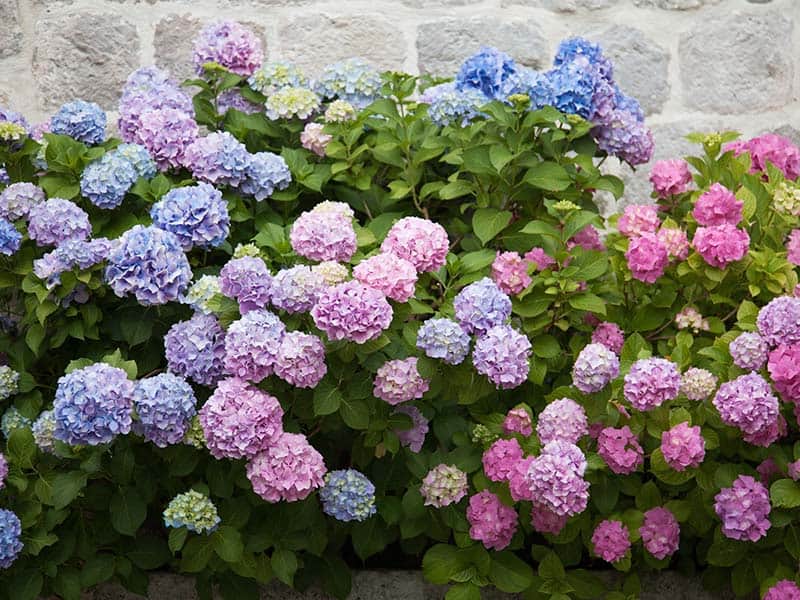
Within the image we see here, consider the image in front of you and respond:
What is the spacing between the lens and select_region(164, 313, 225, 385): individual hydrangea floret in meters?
2.43

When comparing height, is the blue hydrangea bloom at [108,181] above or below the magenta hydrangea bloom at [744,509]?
above

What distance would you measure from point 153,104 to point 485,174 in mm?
865

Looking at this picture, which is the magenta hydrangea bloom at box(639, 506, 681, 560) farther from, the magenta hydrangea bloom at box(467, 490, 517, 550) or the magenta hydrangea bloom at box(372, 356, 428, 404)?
the magenta hydrangea bloom at box(372, 356, 428, 404)

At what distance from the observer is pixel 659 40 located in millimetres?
3660

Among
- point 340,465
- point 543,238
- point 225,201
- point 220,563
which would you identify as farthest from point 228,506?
point 543,238

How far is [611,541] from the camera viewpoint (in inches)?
98.5

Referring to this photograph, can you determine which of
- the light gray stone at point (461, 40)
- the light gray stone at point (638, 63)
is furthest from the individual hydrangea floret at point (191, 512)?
the light gray stone at point (638, 63)

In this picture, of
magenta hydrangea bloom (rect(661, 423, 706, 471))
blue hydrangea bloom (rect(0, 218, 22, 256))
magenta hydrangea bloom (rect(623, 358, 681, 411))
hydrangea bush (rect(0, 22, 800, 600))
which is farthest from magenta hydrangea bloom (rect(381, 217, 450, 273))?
blue hydrangea bloom (rect(0, 218, 22, 256))

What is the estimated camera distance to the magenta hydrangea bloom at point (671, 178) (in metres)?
2.96

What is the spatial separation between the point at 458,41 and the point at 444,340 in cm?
154

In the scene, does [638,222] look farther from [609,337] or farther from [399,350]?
[399,350]

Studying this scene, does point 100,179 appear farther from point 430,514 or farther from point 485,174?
point 430,514

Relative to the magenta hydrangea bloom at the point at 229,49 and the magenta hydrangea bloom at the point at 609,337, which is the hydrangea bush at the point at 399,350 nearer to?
the magenta hydrangea bloom at the point at 609,337

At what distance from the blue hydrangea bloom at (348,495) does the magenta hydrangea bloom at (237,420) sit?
22 centimetres
